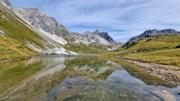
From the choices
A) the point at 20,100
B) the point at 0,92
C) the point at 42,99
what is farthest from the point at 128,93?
the point at 0,92

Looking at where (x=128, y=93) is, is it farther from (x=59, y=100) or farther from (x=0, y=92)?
(x=0, y=92)

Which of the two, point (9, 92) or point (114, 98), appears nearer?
point (114, 98)

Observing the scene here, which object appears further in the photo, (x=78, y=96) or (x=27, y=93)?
(x=27, y=93)

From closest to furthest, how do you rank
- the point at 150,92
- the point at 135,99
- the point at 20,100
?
the point at 20,100 < the point at 135,99 < the point at 150,92

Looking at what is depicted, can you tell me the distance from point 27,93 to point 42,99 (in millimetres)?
6075

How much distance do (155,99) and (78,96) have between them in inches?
456

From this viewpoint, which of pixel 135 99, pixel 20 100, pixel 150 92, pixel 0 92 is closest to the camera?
pixel 20 100

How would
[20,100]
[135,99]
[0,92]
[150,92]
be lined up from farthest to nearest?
[150,92] → [0,92] → [135,99] → [20,100]

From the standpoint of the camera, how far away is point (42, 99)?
35.7 metres

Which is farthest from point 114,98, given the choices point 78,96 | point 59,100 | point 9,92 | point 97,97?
point 9,92

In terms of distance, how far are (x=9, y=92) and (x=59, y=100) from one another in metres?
10.3

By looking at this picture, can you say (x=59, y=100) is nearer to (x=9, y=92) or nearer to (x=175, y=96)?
(x=9, y=92)

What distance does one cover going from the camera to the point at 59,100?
3528 cm

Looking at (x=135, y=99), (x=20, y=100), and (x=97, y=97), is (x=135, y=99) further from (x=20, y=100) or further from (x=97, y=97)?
(x=20, y=100)
